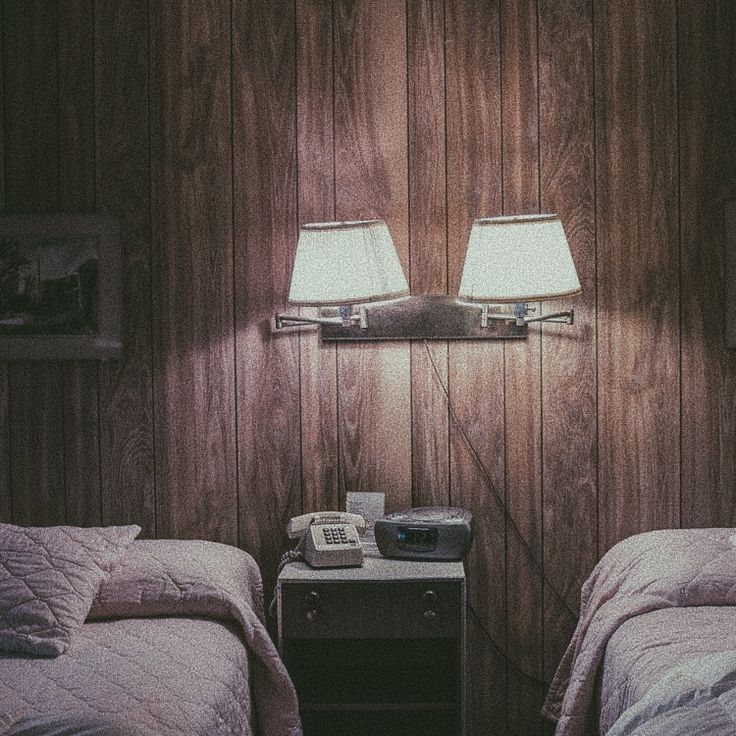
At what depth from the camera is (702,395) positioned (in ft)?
10.3

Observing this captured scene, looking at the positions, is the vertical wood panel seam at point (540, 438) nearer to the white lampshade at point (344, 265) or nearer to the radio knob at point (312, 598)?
the white lampshade at point (344, 265)

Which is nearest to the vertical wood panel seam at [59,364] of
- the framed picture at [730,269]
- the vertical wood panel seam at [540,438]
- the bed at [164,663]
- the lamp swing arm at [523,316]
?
the bed at [164,663]

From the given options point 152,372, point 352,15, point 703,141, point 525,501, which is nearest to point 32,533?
point 152,372

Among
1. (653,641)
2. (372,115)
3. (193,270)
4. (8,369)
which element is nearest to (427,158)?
(372,115)

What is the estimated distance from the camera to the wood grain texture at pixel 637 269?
122 inches

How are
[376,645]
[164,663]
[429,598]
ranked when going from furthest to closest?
1. [376,645]
2. [429,598]
3. [164,663]

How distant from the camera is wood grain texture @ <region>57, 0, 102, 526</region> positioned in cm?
313

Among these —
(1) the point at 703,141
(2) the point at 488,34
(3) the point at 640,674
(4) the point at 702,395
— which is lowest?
(3) the point at 640,674

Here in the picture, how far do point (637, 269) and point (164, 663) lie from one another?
1655 millimetres

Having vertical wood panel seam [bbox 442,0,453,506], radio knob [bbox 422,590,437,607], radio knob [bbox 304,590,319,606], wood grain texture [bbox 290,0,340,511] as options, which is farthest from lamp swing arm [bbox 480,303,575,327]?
radio knob [bbox 304,590,319,606]

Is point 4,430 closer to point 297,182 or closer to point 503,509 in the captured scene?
point 297,182

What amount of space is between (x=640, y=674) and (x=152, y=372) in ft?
5.16

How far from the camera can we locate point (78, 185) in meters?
3.15

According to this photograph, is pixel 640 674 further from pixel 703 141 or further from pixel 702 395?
pixel 703 141
